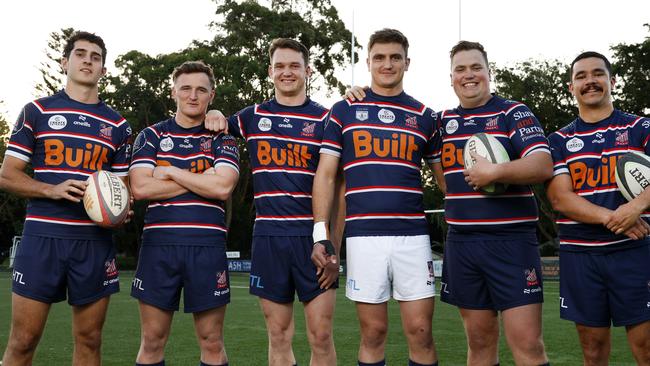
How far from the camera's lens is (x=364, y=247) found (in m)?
4.62

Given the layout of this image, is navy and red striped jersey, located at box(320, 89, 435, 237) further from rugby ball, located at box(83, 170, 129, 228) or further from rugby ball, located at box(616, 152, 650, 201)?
rugby ball, located at box(83, 170, 129, 228)

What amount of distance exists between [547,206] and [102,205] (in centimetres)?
3406

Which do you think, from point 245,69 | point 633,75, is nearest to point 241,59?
point 245,69

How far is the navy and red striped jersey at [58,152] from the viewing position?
4.81 m

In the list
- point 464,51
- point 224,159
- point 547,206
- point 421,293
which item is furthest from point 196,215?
point 547,206

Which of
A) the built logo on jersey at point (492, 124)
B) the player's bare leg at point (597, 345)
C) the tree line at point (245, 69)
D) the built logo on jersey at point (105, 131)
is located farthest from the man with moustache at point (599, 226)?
the tree line at point (245, 69)

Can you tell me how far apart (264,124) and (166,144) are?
30.8 inches

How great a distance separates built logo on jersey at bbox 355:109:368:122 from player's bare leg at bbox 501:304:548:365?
5.46 ft

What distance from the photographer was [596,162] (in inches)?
183

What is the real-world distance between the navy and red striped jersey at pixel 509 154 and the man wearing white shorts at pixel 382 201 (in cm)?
20

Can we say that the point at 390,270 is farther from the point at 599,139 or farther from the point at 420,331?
the point at 599,139

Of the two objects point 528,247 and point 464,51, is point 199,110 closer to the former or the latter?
point 464,51

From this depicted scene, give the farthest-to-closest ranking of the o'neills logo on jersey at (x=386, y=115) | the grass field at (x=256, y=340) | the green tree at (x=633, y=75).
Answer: the green tree at (x=633, y=75) → the grass field at (x=256, y=340) → the o'neills logo on jersey at (x=386, y=115)

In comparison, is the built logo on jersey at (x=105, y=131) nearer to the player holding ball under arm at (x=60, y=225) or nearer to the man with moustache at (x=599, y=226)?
the player holding ball under arm at (x=60, y=225)
